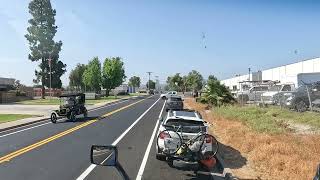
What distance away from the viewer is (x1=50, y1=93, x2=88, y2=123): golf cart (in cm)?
3294

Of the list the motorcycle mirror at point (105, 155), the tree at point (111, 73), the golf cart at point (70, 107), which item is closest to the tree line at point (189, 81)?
the tree at point (111, 73)

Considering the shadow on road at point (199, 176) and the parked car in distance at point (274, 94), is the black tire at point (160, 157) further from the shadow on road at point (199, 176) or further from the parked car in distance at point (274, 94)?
the parked car in distance at point (274, 94)

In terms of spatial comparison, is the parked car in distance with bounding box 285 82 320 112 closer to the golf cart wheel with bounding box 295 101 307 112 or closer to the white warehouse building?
the golf cart wheel with bounding box 295 101 307 112

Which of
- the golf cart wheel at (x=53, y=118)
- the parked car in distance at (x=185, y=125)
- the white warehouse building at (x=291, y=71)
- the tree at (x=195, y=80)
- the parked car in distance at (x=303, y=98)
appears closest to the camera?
the parked car in distance at (x=185, y=125)

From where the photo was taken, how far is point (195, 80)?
490 ft

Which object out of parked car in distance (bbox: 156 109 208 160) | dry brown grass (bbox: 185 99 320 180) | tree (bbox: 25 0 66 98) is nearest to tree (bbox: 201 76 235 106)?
dry brown grass (bbox: 185 99 320 180)

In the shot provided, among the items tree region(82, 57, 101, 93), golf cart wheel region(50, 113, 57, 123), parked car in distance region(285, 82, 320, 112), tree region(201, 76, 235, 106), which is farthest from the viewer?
tree region(82, 57, 101, 93)

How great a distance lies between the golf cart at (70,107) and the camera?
108 ft

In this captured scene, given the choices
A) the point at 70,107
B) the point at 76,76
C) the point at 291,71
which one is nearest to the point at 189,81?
the point at 76,76

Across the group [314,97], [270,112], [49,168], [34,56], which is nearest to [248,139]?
[49,168]

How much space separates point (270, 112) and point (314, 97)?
12.4 feet

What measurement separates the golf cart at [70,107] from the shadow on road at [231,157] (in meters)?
16.3

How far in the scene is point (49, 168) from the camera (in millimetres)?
13992

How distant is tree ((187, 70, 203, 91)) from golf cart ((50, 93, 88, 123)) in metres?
108
